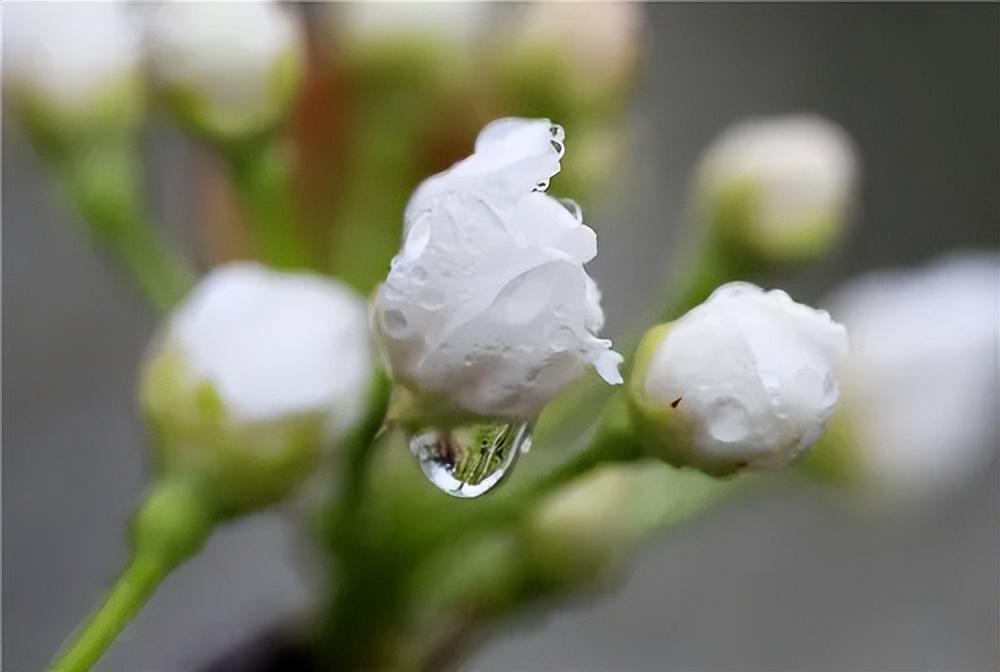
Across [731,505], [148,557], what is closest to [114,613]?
[148,557]

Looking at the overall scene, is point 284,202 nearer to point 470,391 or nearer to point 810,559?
→ point 470,391

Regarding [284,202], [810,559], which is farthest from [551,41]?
[810,559]

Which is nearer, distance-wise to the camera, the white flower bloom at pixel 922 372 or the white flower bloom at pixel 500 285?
the white flower bloom at pixel 500 285

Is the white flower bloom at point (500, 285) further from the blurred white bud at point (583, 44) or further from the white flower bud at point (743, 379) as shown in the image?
the blurred white bud at point (583, 44)

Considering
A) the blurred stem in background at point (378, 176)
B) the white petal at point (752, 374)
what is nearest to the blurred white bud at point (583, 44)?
the blurred stem in background at point (378, 176)

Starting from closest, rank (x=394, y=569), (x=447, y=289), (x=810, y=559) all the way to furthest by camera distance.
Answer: (x=447, y=289)
(x=394, y=569)
(x=810, y=559)

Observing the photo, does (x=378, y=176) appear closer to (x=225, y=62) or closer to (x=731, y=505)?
(x=225, y=62)
